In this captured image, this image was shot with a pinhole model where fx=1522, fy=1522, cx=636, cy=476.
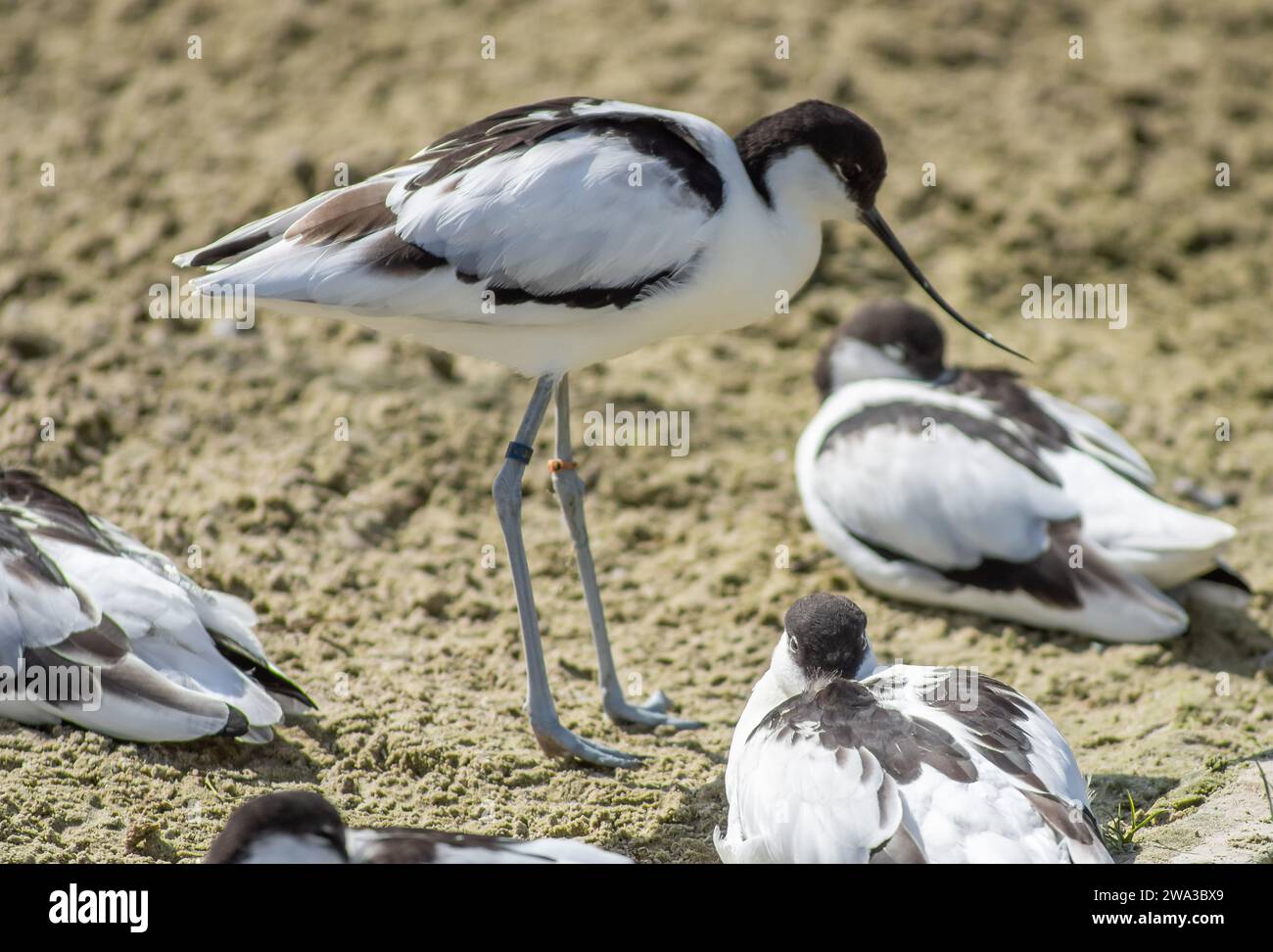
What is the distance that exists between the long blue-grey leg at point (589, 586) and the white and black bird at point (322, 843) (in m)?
1.50

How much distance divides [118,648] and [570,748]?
145 cm

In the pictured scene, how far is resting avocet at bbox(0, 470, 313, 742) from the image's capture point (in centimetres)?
464

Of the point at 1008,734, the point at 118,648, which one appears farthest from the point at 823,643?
the point at 118,648

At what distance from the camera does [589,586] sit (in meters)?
5.40

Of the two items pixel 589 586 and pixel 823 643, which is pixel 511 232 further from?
pixel 823 643

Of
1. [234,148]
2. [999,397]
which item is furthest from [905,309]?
[234,148]

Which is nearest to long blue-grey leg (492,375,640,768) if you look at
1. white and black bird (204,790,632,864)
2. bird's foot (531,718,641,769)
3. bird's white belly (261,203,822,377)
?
bird's foot (531,718,641,769)

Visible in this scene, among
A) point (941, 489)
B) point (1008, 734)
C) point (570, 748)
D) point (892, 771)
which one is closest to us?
point (892, 771)

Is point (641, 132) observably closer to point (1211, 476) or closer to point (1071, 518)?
point (1071, 518)

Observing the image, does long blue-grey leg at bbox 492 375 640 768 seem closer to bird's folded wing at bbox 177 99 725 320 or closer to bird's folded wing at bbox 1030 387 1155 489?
bird's folded wing at bbox 177 99 725 320

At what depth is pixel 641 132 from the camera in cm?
486

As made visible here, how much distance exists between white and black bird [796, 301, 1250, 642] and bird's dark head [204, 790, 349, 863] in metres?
3.06

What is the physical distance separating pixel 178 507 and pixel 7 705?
60.5 inches
